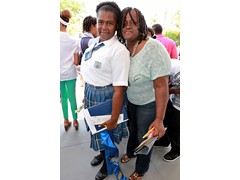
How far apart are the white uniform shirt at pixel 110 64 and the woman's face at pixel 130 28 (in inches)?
2.5

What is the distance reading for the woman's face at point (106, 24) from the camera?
3.02ft

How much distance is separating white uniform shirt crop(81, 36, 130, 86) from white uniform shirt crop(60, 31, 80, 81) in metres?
0.94

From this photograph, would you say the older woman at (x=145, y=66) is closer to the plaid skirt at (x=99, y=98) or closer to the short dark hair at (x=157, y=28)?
the plaid skirt at (x=99, y=98)

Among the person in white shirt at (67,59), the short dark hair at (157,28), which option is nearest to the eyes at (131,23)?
the person in white shirt at (67,59)

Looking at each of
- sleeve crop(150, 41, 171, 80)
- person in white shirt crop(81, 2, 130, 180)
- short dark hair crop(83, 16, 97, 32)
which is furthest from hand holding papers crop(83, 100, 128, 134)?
short dark hair crop(83, 16, 97, 32)

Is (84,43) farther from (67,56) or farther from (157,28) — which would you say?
(157,28)

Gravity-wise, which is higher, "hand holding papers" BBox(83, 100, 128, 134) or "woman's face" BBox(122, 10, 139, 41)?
"woman's face" BBox(122, 10, 139, 41)

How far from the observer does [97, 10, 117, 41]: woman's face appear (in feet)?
3.02

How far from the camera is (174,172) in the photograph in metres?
1.56

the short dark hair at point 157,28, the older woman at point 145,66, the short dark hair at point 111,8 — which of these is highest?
the short dark hair at point 157,28

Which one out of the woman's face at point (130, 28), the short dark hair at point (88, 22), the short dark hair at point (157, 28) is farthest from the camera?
the short dark hair at point (157, 28)

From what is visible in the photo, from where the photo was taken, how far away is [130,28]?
3.05 ft

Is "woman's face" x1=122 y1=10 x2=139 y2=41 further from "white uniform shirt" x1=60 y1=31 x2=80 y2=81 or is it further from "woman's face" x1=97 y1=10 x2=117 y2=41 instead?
"white uniform shirt" x1=60 y1=31 x2=80 y2=81
